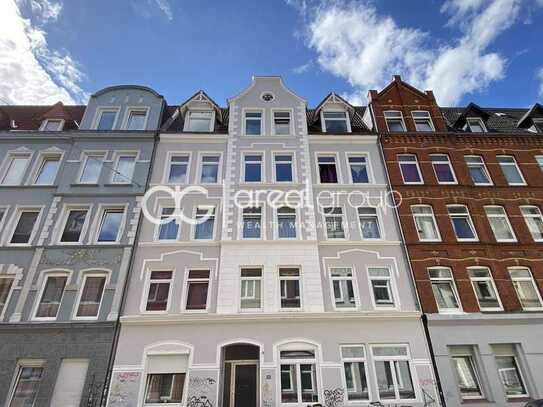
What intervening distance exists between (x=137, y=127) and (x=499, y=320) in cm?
2234

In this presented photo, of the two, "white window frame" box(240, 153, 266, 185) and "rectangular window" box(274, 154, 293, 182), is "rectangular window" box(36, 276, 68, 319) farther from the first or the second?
"rectangular window" box(274, 154, 293, 182)

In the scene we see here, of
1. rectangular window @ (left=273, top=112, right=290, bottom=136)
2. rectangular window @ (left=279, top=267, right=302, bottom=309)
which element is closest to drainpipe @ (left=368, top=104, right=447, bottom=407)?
rectangular window @ (left=279, top=267, right=302, bottom=309)

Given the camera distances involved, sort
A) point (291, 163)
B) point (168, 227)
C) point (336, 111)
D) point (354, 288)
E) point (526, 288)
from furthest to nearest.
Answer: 1. point (336, 111)
2. point (291, 163)
3. point (168, 227)
4. point (526, 288)
5. point (354, 288)

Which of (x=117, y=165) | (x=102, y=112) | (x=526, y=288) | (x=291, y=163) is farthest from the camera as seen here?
(x=102, y=112)

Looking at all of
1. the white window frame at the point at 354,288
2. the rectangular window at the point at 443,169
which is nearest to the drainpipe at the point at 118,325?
the white window frame at the point at 354,288

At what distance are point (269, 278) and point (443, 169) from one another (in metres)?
12.7

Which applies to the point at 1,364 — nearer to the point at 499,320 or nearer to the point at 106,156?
the point at 106,156

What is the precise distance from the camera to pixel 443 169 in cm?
1886

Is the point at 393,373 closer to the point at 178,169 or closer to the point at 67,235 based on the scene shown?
the point at 178,169

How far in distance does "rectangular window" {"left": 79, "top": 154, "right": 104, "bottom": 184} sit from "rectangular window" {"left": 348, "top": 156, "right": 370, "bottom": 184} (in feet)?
48.8

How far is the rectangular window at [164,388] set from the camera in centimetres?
1251

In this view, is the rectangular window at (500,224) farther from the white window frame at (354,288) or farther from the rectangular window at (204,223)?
the rectangular window at (204,223)

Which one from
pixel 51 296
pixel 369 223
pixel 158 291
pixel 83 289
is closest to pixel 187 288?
pixel 158 291

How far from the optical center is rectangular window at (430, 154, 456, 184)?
1850cm
